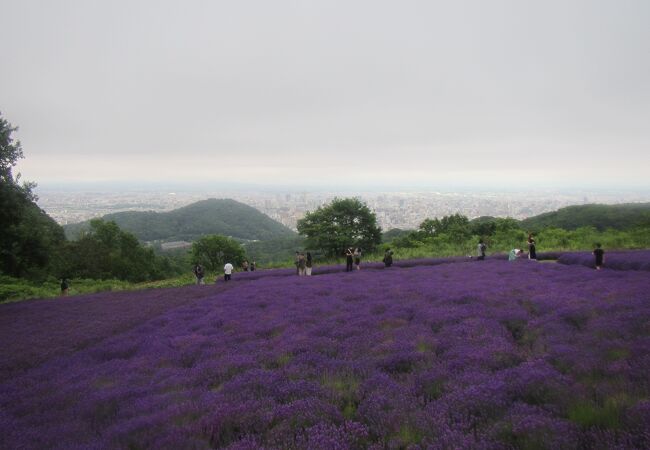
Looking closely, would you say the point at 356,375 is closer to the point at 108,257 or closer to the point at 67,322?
the point at 67,322

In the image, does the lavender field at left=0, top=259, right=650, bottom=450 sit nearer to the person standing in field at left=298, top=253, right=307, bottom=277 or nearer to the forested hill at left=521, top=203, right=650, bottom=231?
the person standing in field at left=298, top=253, right=307, bottom=277

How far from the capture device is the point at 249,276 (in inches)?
1111

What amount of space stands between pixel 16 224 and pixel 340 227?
33450mm

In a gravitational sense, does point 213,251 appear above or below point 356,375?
below

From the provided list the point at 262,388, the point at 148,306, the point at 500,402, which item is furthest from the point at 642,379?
the point at 148,306

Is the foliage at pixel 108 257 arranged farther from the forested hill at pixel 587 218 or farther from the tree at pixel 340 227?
the forested hill at pixel 587 218

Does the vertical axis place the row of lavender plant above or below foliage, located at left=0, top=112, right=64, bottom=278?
below

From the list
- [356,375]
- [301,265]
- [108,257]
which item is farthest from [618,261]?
[108,257]

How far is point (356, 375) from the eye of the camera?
6652 mm

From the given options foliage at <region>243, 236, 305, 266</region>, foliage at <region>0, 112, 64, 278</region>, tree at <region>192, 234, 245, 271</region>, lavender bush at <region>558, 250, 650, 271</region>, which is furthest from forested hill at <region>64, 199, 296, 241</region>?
lavender bush at <region>558, 250, 650, 271</region>

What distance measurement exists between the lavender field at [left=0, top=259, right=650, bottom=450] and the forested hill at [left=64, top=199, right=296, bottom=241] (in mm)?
119787

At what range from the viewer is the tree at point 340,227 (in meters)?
47.5

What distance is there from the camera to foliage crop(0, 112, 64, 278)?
18.9 metres

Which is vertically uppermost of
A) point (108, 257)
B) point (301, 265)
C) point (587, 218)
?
point (587, 218)
